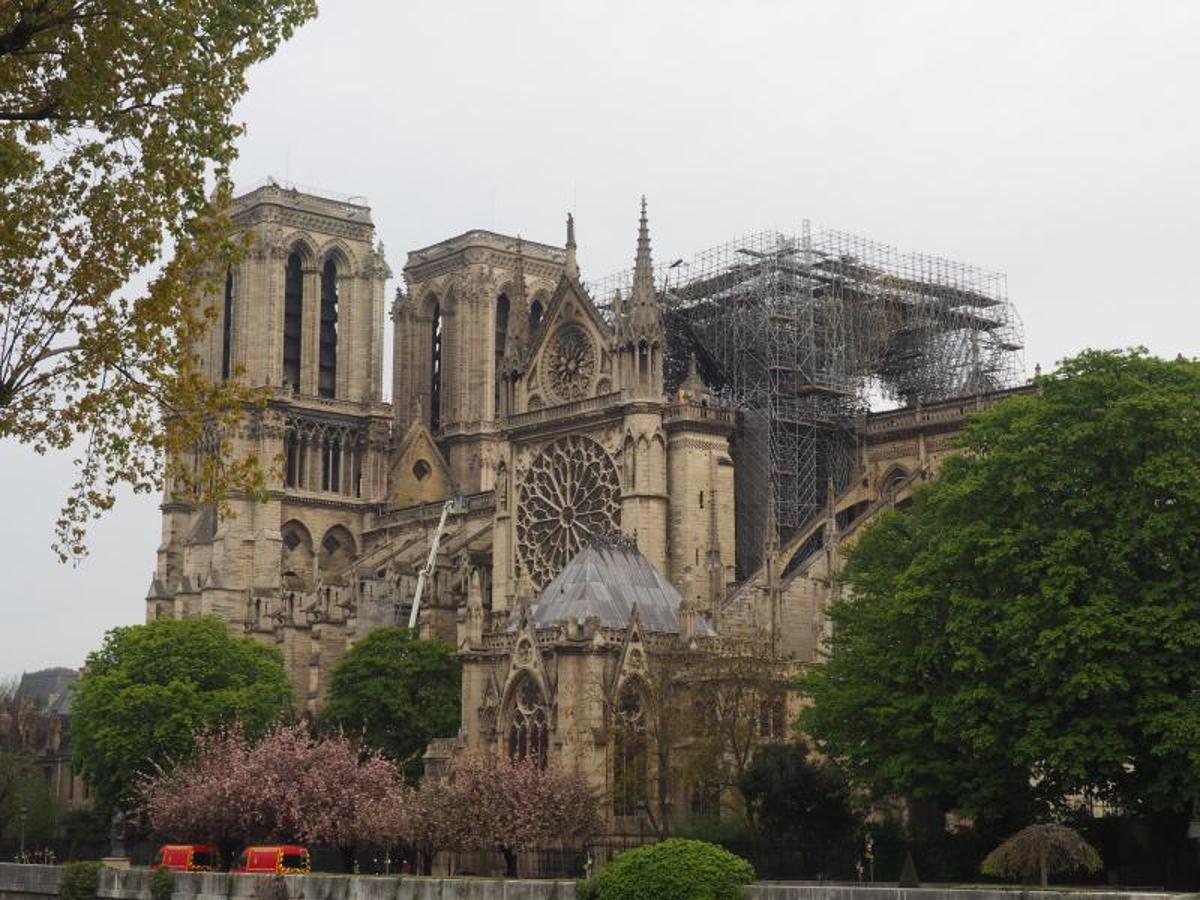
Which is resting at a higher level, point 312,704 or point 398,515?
point 398,515

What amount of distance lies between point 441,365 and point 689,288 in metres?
25.8

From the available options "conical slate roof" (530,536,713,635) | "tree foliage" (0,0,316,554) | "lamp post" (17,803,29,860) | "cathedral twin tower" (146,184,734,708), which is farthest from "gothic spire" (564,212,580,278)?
"tree foliage" (0,0,316,554)

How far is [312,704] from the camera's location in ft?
238

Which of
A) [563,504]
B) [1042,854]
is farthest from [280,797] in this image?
[1042,854]

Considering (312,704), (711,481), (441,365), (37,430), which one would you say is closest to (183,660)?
(312,704)

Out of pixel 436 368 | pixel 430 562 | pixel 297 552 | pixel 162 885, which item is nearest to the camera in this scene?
pixel 162 885

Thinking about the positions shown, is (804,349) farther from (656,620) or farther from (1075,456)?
(1075,456)

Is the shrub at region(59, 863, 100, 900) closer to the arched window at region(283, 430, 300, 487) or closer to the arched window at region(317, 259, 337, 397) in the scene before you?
the arched window at region(283, 430, 300, 487)

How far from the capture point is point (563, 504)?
6500 cm

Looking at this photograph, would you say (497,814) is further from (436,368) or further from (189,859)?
(436,368)

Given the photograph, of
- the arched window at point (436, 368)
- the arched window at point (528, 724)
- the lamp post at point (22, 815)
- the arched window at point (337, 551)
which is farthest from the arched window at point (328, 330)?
the arched window at point (528, 724)

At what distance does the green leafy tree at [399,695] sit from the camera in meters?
64.2

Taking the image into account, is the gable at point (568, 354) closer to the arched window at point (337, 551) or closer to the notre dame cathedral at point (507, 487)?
the notre dame cathedral at point (507, 487)

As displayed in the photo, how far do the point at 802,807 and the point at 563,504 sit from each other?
81.0 ft
